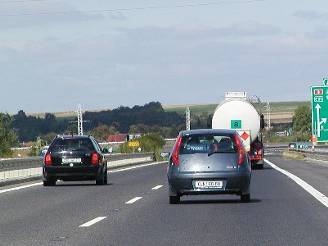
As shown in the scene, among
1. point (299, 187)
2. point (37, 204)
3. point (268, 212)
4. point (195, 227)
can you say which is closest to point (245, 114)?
point (299, 187)

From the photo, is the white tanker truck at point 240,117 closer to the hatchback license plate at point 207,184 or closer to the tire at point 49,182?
the tire at point 49,182

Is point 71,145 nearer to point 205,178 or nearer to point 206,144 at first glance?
point 206,144

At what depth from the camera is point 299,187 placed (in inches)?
1126

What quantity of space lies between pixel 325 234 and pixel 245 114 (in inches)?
1297

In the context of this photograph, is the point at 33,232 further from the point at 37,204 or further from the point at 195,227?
the point at 37,204

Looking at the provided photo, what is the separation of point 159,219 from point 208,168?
3988mm

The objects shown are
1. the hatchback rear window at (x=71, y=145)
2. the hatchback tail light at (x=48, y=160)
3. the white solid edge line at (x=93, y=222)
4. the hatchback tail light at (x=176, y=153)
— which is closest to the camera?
the white solid edge line at (x=93, y=222)

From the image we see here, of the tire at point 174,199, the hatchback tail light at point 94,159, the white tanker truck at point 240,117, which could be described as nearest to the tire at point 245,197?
the tire at point 174,199

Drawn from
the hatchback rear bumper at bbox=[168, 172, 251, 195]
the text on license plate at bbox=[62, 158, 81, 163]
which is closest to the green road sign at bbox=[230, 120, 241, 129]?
the text on license plate at bbox=[62, 158, 81, 163]

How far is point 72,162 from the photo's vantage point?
31547mm

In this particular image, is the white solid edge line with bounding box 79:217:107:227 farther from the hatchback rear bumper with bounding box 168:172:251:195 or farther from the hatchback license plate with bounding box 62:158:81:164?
the hatchback license plate with bounding box 62:158:81:164

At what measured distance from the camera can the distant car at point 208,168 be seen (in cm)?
2131

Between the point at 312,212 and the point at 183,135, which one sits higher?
the point at 183,135

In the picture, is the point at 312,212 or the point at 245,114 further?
the point at 245,114
